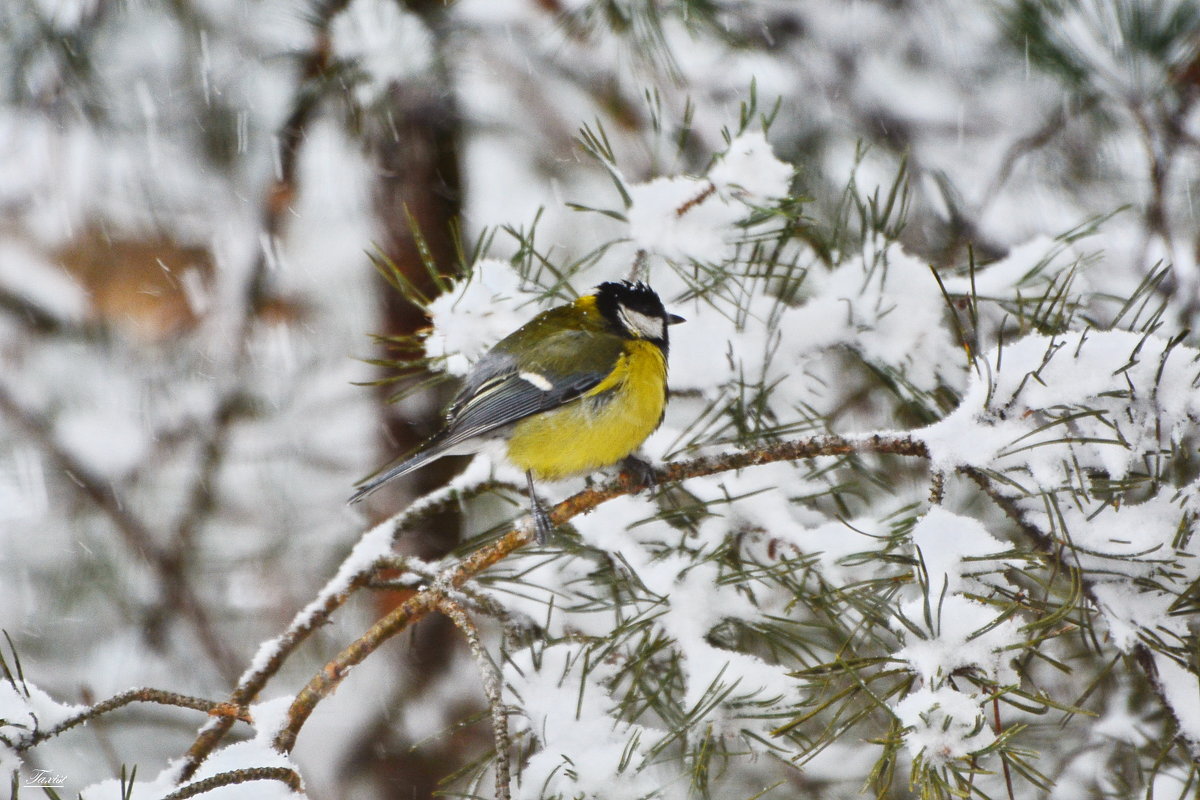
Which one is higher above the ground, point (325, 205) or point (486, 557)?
point (325, 205)

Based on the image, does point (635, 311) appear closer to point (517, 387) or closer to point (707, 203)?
point (517, 387)

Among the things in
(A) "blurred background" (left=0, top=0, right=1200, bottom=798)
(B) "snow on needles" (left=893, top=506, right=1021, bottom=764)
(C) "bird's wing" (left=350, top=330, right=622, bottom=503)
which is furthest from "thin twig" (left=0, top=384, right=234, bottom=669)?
(B) "snow on needles" (left=893, top=506, right=1021, bottom=764)

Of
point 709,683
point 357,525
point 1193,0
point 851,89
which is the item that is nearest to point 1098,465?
point 709,683

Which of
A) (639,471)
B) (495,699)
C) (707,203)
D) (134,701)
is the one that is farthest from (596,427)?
(134,701)

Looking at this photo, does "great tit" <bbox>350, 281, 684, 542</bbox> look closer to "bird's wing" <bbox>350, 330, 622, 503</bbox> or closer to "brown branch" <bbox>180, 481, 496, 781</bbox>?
"bird's wing" <bbox>350, 330, 622, 503</bbox>

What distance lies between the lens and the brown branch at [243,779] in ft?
2.96

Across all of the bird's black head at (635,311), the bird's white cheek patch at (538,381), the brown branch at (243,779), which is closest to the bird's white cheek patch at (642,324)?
the bird's black head at (635,311)

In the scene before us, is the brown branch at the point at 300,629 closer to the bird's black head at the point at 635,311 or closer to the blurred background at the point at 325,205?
the bird's black head at the point at 635,311

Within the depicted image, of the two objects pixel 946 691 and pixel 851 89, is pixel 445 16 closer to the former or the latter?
pixel 851 89

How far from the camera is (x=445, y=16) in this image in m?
2.30

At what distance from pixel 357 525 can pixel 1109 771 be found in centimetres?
206

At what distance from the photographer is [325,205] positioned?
2.90 m

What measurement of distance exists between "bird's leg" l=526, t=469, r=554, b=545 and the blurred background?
0.89 m

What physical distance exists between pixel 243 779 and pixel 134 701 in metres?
0.19
